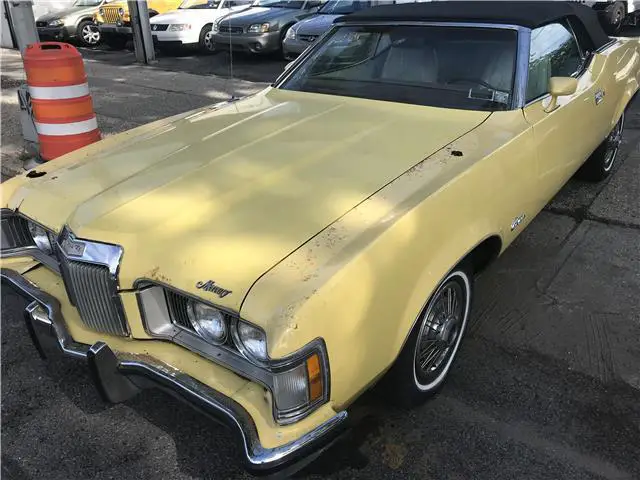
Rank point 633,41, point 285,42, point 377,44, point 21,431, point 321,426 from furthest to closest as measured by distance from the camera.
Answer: point 285,42 < point 633,41 < point 377,44 < point 21,431 < point 321,426

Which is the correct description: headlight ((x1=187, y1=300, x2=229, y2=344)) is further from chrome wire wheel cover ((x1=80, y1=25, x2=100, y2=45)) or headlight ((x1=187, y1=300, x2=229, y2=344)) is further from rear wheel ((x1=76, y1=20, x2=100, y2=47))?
chrome wire wheel cover ((x1=80, y1=25, x2=100, y2=45))

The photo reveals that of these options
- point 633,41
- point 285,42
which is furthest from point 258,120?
point 285,42

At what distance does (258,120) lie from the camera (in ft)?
10.1

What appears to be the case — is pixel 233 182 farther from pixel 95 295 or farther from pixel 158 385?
pixel 158 385

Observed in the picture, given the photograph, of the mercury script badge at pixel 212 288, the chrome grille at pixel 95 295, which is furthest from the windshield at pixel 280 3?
the mercury script badge at pixel 212 288

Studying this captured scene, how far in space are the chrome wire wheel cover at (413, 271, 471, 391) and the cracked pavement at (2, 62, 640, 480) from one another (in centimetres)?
16

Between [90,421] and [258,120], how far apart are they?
5.69 feet

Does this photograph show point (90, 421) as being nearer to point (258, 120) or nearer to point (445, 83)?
point (258, 120)

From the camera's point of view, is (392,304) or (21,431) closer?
(392,304)

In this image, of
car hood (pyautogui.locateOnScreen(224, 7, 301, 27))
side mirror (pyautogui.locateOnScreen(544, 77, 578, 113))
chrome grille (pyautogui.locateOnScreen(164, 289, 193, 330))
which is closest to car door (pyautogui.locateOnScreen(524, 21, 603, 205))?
side mirror (pyautogui.locateOnScreen(544, 77, 578, 113))

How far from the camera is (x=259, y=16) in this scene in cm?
1082

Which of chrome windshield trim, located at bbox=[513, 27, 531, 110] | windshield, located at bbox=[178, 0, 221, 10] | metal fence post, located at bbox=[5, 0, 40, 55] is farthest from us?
windshield, located at bbox=[178, 0, 221, 10]

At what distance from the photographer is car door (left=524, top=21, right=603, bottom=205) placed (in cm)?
300

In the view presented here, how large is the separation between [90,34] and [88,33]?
51mm
